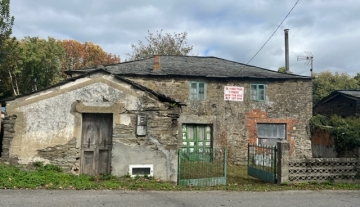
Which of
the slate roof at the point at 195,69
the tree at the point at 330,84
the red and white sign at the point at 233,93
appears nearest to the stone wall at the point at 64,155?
the slate roof at the point at 195,69

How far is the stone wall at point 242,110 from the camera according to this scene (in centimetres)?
1680

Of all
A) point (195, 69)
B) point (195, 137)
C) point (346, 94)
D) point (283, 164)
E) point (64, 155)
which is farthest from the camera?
point (346, 94)

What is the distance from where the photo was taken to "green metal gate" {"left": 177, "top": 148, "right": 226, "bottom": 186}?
372 inches

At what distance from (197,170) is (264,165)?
2683 millimetres

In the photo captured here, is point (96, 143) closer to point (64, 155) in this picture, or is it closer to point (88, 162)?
point (88, 162)

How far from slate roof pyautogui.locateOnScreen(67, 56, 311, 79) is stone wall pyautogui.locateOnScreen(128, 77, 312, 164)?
34cm

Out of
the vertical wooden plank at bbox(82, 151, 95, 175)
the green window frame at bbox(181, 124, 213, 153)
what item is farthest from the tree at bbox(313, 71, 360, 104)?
the vertical wooden plank at bbox(82, 151, 95, 175)

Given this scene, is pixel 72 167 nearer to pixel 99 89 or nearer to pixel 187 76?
pixel 99 89

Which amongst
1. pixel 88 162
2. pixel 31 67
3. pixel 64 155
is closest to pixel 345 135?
pixel 88 162

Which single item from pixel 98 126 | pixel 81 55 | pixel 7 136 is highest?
pixel 81 55

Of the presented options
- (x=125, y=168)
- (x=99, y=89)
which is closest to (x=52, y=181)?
(x=125, y=168)

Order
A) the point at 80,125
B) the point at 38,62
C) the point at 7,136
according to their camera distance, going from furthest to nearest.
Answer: the point at 38,62 < the point at 80,125 < the point at 7,136

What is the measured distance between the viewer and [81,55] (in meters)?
38.7

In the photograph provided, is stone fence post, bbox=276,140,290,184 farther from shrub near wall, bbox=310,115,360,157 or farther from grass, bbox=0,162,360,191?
shrub near wall, bbox=310,115,360,157
